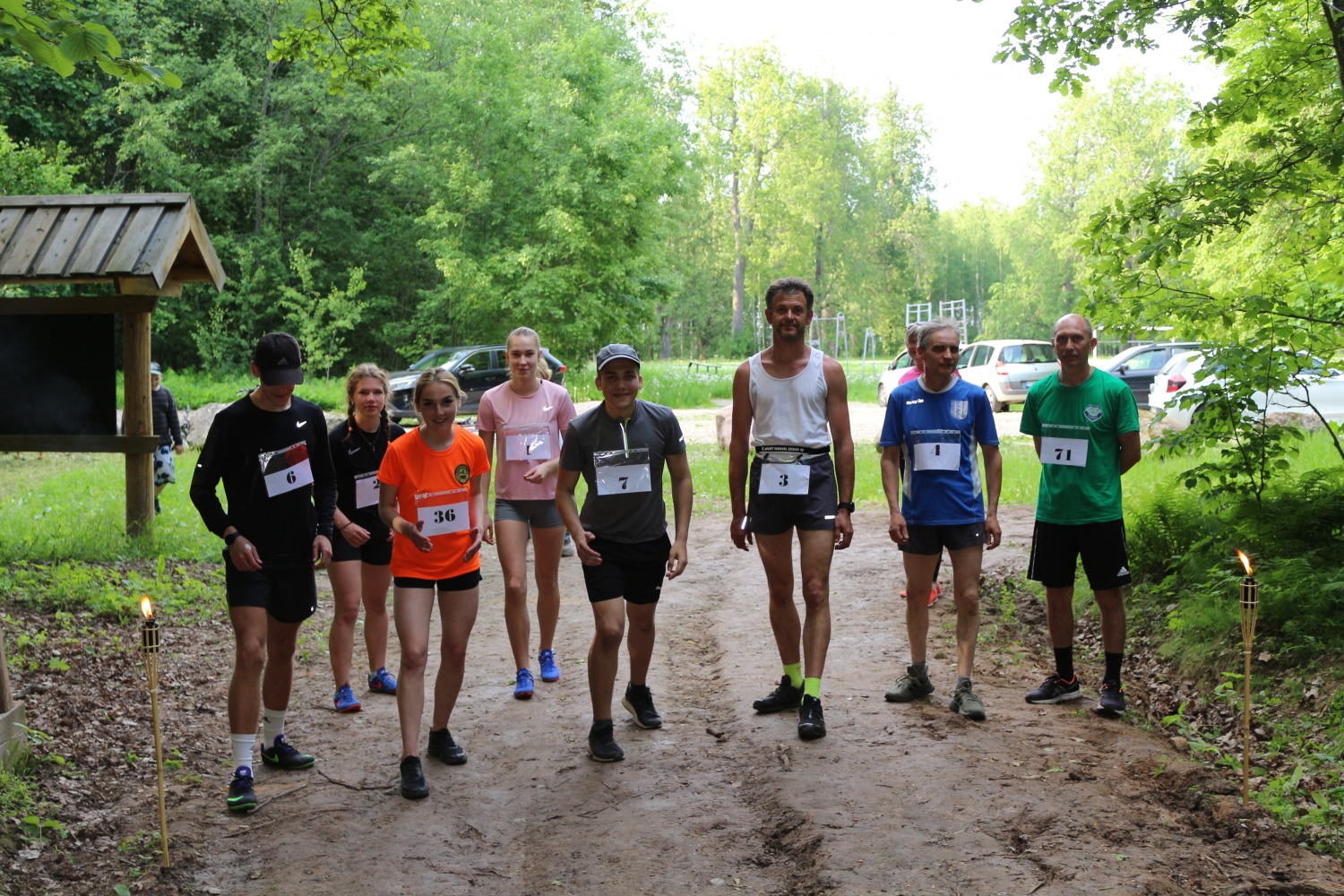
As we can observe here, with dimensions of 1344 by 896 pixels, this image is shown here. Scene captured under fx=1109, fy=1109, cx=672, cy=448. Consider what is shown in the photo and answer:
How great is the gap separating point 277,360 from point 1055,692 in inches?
169

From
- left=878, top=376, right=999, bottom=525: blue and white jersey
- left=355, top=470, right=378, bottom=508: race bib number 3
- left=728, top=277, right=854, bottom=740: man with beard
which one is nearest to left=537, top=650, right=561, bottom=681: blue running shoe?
left=355, top=470, right=378, bottom=508: race bib number 3

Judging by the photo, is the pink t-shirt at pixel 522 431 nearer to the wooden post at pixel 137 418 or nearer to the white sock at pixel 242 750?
the white sock at pixel 242 750

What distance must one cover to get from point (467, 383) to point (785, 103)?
118ft

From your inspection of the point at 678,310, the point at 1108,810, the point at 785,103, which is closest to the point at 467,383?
the point at 1108,810

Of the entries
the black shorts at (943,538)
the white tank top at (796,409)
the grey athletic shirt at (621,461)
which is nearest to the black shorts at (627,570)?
the grey athletic shirt at (621,461)

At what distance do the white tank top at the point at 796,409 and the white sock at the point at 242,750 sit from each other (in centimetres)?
269

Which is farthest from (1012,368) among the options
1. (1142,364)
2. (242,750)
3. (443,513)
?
(242,750)

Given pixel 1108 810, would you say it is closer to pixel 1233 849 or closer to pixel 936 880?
pixel 1233 849

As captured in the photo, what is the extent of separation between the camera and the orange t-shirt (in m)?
4.94

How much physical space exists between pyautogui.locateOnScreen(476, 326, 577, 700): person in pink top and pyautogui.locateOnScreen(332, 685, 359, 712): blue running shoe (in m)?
0.88

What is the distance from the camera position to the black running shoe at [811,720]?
5246mm

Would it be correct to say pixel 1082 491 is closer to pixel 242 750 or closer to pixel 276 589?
pixel 276 589

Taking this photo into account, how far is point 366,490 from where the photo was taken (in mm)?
6016

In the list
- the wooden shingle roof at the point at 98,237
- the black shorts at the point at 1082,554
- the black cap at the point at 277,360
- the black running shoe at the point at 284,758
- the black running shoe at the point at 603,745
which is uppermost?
the wooden shingle roof at the point at 98,237
